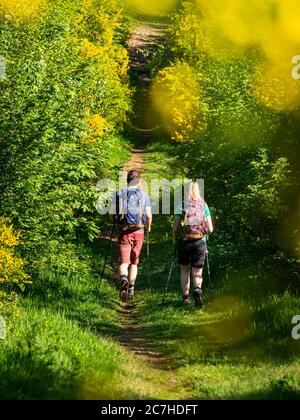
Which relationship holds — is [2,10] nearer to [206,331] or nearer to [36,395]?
[206,331]

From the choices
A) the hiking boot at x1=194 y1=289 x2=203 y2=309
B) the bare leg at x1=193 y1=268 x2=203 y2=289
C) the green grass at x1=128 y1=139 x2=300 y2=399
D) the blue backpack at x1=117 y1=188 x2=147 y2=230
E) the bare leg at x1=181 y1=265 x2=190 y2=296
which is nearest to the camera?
the green grass at x1=128 y1=139 x2=300 y2=399

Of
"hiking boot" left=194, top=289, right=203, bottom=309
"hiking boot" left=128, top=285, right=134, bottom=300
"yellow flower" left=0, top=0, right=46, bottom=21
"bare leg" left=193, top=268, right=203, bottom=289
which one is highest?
"yellow flower" left=0, top=0, right=46, bottom=21

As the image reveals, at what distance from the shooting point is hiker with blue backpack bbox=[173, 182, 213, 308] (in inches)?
427

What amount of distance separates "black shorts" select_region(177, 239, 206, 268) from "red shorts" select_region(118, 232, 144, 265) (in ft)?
4.01

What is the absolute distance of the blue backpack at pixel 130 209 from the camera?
1166cm

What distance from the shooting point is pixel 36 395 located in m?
5.31

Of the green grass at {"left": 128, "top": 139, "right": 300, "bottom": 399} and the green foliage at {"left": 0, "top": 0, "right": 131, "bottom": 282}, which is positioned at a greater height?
the green foliage at {"left": 0, "top": 0, "right": 131, "bottom": 282}

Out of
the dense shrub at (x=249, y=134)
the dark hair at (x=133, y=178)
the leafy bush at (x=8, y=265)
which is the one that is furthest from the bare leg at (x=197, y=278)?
the leafy bush at (x=8, y=265)

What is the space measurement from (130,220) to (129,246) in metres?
0.56

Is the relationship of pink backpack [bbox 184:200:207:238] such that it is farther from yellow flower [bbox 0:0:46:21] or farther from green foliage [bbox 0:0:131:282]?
yellow flower [bbox 0:0:46:21]

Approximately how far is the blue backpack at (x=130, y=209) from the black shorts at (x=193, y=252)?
119 cm

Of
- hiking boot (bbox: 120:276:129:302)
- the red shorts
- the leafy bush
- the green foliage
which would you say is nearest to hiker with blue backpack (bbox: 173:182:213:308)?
the red shorts

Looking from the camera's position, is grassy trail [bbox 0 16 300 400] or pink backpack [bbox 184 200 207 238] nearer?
grassy trail [bbox 0 16 300 400]

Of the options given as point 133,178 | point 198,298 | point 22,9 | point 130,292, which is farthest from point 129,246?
point 22,9
